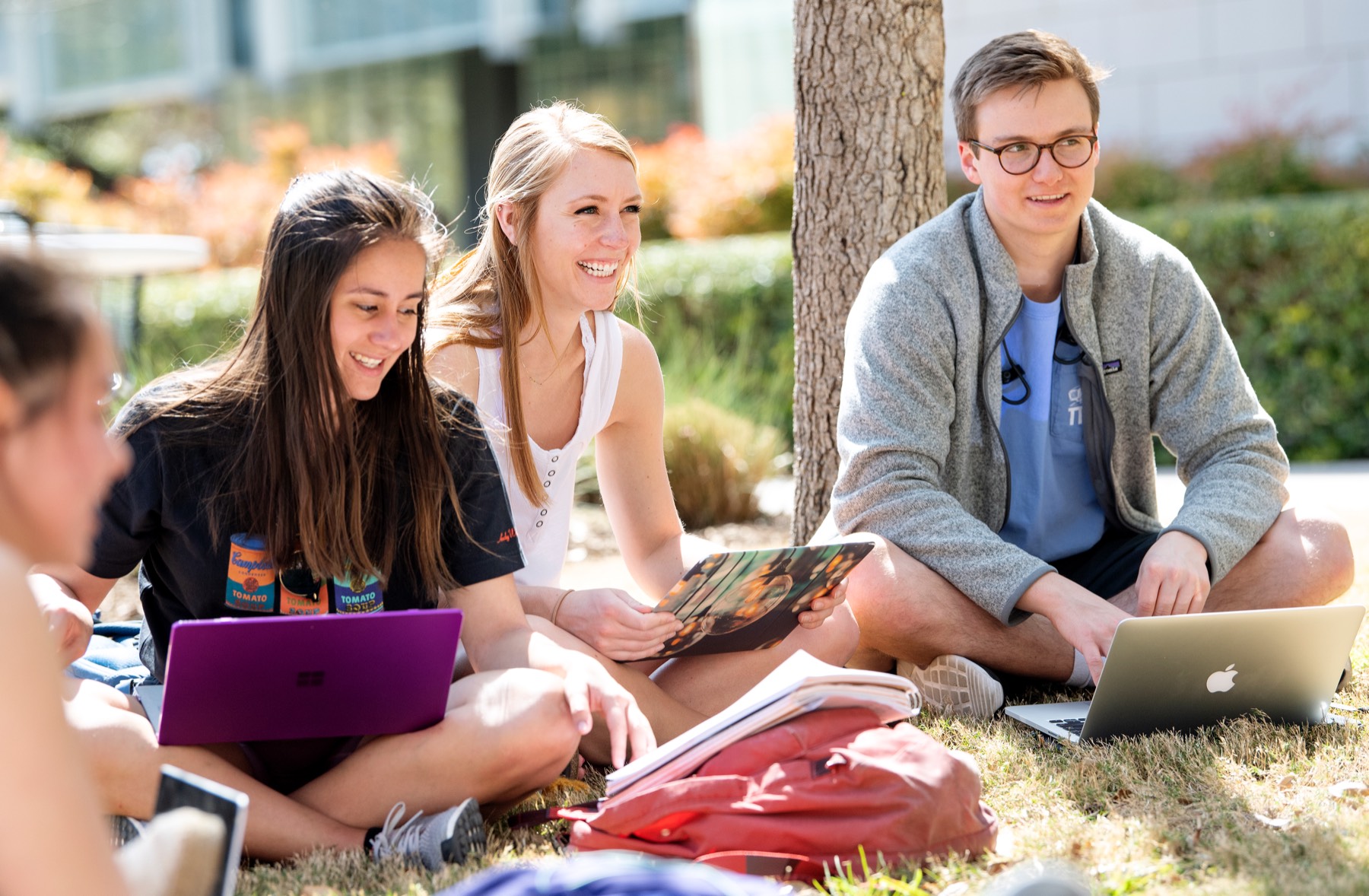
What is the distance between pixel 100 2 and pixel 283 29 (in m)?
3.56

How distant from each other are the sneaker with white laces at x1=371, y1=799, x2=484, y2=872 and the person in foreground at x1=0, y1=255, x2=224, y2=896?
3.30 feet

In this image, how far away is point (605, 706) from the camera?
258 centimetres

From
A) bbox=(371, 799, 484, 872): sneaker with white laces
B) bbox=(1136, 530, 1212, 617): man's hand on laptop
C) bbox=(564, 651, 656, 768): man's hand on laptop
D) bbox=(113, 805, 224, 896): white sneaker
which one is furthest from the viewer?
bbox=(1136, 530, 1212, 617): man's hand on laptop

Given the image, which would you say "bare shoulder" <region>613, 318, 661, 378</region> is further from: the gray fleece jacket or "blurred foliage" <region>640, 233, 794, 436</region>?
"blurred foliage" <region>640, 233, 794, 436</region>

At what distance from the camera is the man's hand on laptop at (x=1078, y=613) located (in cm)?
294

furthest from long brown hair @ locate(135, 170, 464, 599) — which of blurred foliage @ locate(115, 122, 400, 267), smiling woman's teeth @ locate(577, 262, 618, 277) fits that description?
blurred foliage @ locate(115, 122, 400, 267)

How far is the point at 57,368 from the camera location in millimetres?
1343

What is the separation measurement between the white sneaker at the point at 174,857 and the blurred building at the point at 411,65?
1303 centimetres

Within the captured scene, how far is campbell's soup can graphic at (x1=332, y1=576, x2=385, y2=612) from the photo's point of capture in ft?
8.71

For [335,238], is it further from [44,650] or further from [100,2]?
[100,2]

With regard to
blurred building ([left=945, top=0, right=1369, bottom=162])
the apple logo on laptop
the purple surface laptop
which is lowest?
the apple logo on laptop

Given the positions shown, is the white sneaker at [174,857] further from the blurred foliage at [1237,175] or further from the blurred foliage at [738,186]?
the blurred foliage at [1237,175]

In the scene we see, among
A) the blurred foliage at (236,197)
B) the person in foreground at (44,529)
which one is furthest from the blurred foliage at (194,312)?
the person in foreground at (44,529)

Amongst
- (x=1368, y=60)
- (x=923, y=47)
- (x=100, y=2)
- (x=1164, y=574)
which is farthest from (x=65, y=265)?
(x=100, y=2)
